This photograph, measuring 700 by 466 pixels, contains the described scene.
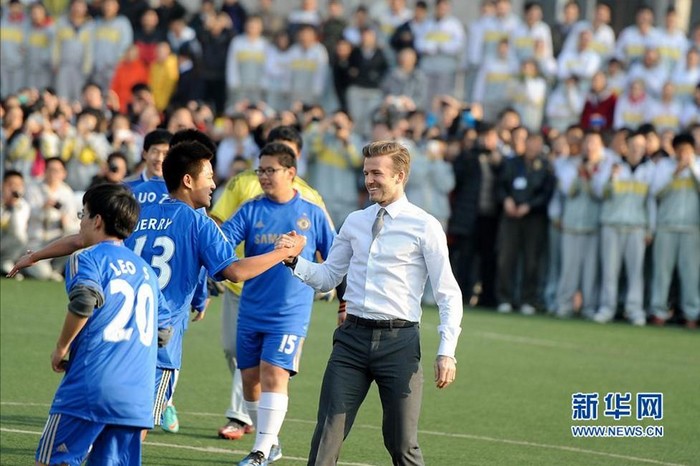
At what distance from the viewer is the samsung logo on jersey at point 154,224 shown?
26.2 feet

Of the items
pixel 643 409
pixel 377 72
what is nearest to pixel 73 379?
pixel 643 409

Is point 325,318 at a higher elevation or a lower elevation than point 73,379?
lower

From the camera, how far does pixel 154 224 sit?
8.06 metres

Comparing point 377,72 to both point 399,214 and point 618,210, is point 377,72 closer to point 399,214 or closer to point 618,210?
point 618,210

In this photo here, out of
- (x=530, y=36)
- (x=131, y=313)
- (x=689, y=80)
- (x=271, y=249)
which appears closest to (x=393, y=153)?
(x=131, y=313)

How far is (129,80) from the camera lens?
2234cm

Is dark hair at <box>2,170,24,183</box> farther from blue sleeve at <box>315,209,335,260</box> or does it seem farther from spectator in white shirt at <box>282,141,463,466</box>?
spectator in white shirt at <box>282,141,463,466</box>

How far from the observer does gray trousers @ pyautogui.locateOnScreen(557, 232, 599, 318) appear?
18.9m

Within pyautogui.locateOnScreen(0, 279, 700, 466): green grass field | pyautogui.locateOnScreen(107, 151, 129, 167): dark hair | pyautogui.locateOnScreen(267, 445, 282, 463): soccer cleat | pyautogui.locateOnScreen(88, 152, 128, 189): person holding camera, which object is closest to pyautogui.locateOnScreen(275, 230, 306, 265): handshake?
pyautogui.locateOnScreen(267, 445, 282, 463): soccer cleat

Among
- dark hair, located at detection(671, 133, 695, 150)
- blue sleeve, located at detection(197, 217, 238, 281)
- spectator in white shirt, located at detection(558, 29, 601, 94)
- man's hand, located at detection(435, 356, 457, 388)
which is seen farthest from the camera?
spectator in white shirt, located at detection(558, 29, 601, 94)

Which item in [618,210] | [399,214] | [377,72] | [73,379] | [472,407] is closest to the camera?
[73,379]

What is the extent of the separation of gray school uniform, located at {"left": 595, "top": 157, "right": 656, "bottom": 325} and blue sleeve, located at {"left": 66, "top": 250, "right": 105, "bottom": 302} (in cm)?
1297

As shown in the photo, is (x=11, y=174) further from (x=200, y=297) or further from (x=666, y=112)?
(x=666, y=112)

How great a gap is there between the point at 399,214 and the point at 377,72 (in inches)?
566
